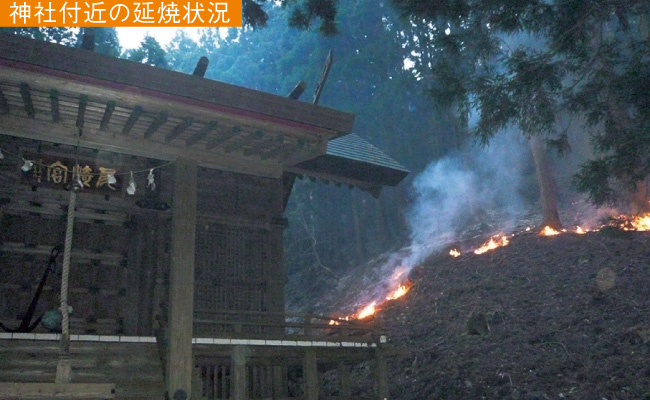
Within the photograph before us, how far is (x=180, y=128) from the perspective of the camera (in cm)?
713

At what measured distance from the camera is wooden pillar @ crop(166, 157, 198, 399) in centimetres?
670

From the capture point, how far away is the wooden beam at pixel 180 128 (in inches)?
272

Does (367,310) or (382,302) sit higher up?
(382,302)

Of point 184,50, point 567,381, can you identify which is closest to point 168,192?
point 567,381

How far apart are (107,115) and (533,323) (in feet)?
43.2

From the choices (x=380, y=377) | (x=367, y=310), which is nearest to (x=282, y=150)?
(x=380, y=377)

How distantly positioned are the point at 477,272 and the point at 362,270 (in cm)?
1036

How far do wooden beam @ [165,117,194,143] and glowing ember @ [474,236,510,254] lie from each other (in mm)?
18208

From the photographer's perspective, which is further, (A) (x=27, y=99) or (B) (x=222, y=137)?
(B) (x=222, y=137)

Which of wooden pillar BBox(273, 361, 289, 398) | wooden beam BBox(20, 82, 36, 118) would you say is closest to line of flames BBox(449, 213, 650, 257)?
wooden pillar BBox(273, 361, 289, 398)

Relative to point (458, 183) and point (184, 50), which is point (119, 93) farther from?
point (184, 50)

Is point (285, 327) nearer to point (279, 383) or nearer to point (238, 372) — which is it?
point (279, 383)

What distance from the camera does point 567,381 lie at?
40.2ft

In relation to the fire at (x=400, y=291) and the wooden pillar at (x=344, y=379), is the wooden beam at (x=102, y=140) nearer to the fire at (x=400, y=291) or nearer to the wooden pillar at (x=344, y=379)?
the wooden pillar at (x=344, y=379)
